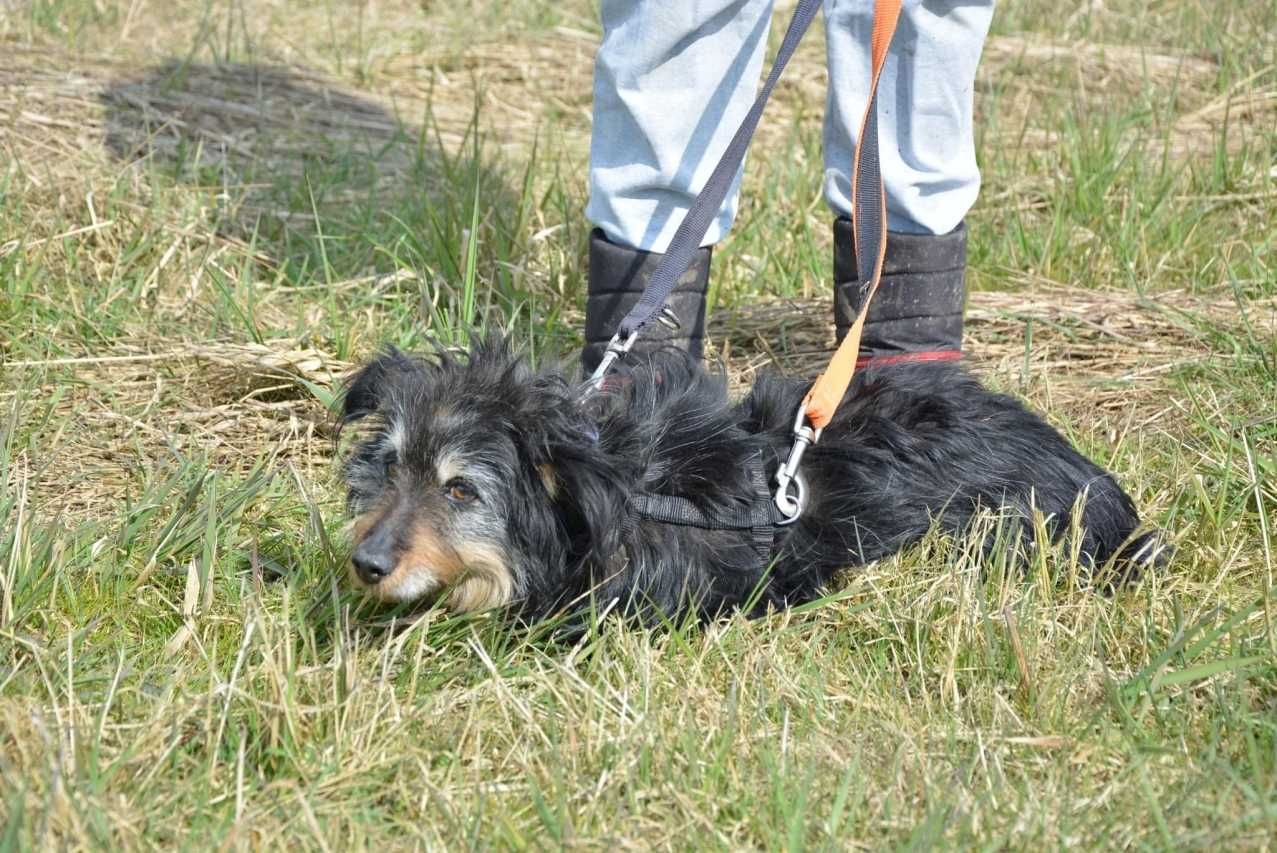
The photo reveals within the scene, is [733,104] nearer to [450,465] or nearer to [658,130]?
[658,130]

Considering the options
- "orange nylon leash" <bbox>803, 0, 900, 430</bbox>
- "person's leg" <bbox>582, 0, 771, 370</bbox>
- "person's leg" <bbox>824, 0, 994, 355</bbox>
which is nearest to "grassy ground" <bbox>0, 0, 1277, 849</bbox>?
"orange nylon leash" <bbox>803, 0, 900, 430</bbox>

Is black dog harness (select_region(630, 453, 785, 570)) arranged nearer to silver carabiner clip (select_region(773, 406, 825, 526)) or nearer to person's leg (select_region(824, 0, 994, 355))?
silver carabiner clip (select_region(773, 406, 825, 526))

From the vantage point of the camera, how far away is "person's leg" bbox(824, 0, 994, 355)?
324cm

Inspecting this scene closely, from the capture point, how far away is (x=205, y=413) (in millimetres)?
3668

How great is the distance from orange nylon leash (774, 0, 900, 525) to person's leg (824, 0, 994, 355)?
1.43ft

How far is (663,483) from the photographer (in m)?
2.77

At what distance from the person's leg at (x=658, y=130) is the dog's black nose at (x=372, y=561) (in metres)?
1.05

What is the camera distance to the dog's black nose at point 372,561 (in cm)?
245

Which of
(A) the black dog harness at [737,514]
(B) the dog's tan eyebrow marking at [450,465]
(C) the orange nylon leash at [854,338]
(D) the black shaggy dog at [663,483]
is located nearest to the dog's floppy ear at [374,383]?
(D) the black shaggy dog at [663,483]

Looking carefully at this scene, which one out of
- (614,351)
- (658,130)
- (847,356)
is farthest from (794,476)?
(658,130)

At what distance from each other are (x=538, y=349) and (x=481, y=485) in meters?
1.47

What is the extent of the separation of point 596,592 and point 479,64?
4330 millimetres

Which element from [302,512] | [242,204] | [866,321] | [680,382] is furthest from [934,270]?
[242,204]

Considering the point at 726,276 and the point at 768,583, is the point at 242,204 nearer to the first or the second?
the point at 726,276
